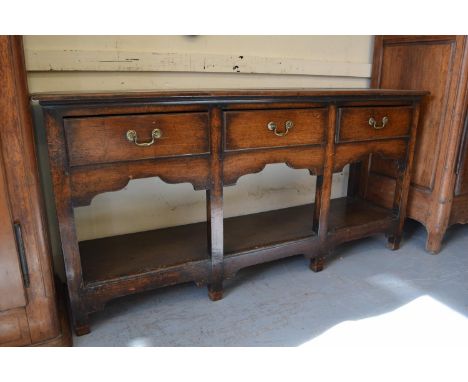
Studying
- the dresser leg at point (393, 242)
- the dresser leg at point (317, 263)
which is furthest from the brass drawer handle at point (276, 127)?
the dresser leg at point (393, 242)

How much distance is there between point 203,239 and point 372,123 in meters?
0.99

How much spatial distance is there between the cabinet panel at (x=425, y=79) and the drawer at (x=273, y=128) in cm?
80

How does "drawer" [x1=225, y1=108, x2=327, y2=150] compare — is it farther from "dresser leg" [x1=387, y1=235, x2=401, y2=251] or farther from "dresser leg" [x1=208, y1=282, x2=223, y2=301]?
"dresser leg" [x1=387, y1=235, x2=401, y2=251]

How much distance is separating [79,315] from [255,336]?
2.21 ft

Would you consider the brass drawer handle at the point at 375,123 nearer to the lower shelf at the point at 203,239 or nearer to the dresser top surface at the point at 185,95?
the dresser top surface at the point at 185,95

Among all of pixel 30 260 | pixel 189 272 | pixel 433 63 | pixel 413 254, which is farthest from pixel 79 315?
pixel 433 63

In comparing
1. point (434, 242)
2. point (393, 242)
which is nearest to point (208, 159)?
point (393, 242)

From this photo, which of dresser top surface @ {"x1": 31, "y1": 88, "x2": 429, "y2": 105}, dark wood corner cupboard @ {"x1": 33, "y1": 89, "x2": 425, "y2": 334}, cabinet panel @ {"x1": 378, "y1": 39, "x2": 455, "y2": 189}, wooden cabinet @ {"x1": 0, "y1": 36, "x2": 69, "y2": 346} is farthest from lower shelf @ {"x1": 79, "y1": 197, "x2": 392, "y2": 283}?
dresser top surface @ {"x1": 31, "y1": 88, "x2": 429, "y2": 105}

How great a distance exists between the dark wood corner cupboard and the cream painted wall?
136 millimetres

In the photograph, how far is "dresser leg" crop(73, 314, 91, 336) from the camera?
4.73 ft

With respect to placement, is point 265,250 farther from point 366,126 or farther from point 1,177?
point 1,177

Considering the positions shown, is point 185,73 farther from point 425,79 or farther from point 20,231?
point 425,79

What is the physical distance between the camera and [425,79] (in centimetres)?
209
